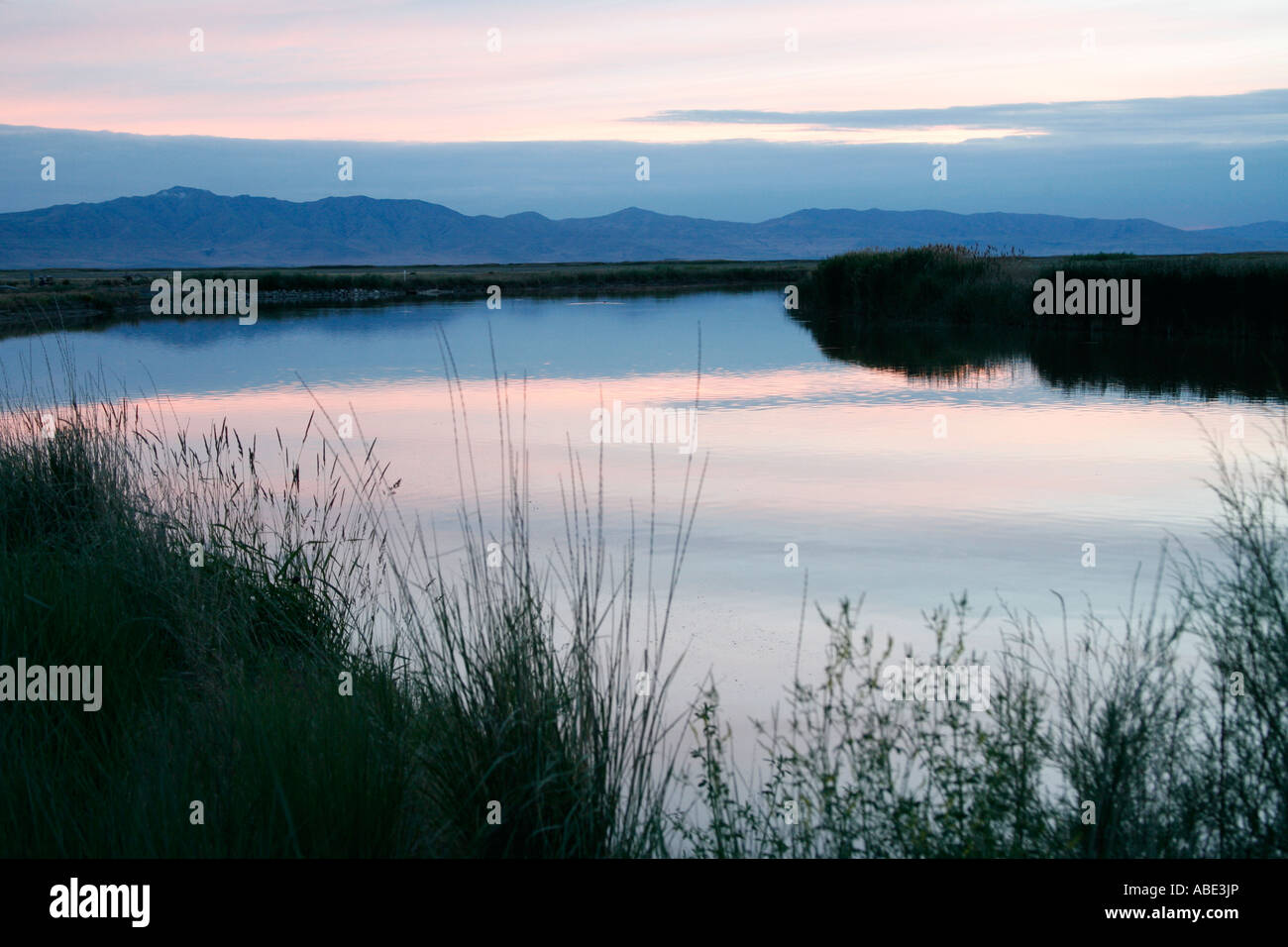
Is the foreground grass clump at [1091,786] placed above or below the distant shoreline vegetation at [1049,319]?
below

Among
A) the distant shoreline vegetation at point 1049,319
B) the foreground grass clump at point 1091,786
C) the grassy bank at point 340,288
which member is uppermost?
the grassy bank at point 340,288

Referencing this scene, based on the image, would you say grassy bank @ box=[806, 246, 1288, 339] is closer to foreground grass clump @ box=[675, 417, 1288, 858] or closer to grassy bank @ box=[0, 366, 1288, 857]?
foreground grass clump @ box=[675, 417, 1288, 858]

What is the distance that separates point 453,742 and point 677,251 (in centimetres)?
18916

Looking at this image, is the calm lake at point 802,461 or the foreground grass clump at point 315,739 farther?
the calm lake at point 802,461

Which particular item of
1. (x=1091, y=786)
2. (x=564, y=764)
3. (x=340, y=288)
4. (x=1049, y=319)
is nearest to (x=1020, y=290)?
(x=1049, y=319)

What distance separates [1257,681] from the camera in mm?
3656

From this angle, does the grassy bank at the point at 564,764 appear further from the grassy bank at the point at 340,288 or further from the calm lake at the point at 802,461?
the grassy bank at the point at 340,288

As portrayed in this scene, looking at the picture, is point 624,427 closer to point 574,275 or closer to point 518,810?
point 518,810

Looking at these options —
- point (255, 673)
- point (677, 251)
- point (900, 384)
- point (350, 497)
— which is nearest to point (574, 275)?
point (900, 384)

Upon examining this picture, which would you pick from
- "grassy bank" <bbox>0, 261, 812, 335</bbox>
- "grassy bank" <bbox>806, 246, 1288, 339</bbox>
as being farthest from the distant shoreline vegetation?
"grassy bank" <bbox>0, 261, 812, 335</bbox>

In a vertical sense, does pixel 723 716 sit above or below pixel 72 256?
below

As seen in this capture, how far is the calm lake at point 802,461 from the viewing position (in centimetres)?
680

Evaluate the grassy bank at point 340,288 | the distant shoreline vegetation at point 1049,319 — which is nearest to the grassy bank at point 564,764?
the distant shoreline vegetation at point 1049,319
